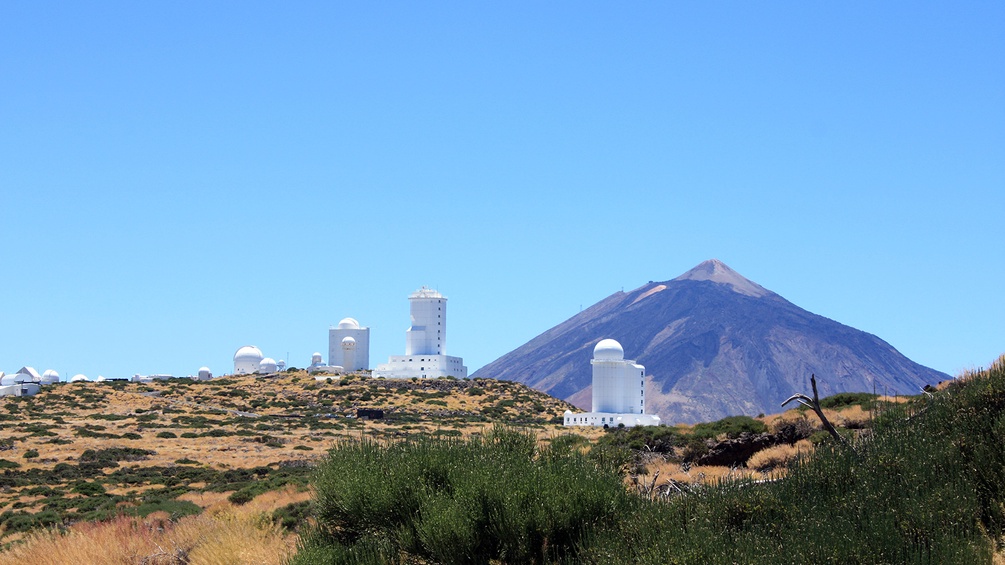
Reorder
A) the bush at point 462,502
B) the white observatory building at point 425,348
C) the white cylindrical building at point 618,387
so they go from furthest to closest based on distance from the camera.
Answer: the white observatory building at point 425,348 → the white cylindrical building at point 618,387 → the bush at point 462,502

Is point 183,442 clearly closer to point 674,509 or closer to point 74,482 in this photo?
point 74,482

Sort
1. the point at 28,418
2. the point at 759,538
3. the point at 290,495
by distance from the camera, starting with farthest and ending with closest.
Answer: the point at 28,418, the point at 290,495, the point at 759,538

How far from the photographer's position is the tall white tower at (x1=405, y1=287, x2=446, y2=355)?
289ft

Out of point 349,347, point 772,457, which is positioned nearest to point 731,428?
point 772,457

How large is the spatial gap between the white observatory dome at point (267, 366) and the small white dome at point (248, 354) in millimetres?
438

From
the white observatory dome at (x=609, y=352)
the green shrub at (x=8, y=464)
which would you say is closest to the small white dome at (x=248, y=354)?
the white observatory dome at (x=609, y=352)

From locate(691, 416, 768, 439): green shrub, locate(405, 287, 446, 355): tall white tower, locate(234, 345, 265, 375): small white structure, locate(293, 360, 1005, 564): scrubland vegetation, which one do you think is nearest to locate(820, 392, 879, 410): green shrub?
locate(691, 416, 768, 439): green shrub

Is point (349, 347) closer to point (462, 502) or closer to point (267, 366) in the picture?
point (267, 366)

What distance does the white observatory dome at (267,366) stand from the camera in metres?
95.3

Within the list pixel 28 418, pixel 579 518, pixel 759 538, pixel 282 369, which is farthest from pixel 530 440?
pixel 282 369

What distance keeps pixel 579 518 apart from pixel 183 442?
1537 inches

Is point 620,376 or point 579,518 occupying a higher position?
point 620,376

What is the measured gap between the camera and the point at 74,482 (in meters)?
32.1

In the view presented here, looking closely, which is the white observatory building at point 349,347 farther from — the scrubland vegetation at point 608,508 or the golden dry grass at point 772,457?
the golden dry grass at point 772,457
